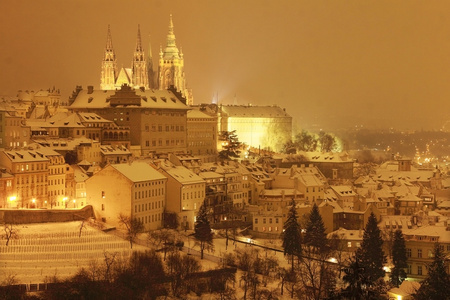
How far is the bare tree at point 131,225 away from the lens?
38.8m

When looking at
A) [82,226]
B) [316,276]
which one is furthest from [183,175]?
[316,276]

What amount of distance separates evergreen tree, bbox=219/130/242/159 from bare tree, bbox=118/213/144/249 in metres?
25.3

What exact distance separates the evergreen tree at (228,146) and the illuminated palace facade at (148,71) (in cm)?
1837

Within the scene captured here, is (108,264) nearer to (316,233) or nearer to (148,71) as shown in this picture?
(316,233)

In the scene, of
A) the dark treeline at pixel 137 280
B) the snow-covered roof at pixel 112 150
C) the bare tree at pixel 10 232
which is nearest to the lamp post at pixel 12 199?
the bare tree at pixel 10 232

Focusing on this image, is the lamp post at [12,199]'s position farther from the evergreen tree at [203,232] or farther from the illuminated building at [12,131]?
the evergreen tree at [203,232]

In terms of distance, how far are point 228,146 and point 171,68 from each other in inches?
1300

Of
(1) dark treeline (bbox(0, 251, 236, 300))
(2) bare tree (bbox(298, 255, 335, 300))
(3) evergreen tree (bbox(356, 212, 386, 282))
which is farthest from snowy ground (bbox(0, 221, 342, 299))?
(3) evergreen tree (bbox(356, 212, 386, 282))

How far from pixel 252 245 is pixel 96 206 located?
679 centimetres

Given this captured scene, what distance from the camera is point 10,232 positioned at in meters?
36.5

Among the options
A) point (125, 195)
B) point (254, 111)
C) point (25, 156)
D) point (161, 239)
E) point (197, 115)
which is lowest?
point (161, 239)

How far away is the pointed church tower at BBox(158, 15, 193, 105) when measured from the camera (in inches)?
3883

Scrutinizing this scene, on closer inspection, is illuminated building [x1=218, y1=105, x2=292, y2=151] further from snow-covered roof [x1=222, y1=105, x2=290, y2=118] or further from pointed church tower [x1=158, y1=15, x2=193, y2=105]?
pointed church tower [x1=158, y1=15, x2=193, y2=105]

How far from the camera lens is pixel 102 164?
1928 inches
